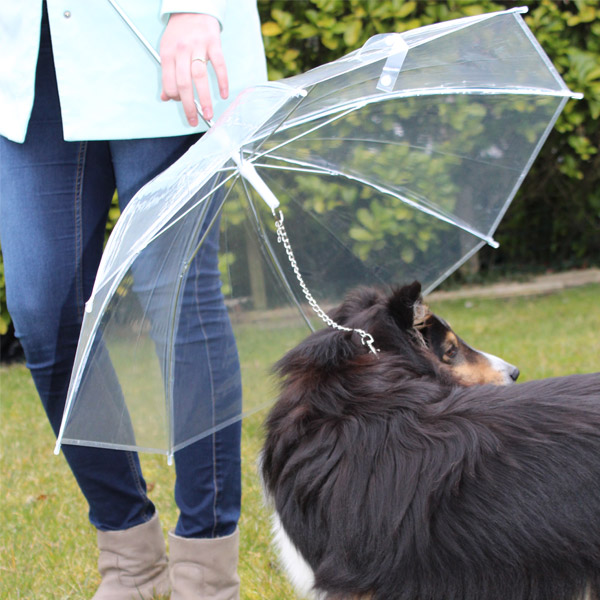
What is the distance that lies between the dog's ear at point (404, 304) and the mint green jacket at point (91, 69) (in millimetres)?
761

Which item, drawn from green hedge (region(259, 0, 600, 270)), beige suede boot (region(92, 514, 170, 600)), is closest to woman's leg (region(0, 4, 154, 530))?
beige suede boot (region(92, 514, 170, 600))

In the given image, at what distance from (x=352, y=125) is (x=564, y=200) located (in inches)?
257

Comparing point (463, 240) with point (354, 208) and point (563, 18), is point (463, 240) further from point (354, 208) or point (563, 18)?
point (563, 18)

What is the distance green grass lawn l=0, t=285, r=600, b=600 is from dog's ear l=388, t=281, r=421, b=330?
45cm

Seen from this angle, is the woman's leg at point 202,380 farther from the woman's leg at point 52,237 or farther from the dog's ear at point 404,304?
the dog's ear at point 404,304

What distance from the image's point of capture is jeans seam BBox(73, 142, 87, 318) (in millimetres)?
2188

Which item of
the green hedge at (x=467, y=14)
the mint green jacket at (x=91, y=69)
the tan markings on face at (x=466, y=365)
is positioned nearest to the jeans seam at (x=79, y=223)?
the mint green jacket at (x=91, y=69)

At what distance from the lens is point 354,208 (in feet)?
A: 8.61

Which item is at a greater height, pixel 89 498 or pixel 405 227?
pixel 405 227

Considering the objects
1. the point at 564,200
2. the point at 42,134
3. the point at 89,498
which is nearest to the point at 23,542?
the point at 89,498

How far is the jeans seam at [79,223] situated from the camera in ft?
7.18

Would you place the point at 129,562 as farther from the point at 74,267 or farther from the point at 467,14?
the point at 467,14

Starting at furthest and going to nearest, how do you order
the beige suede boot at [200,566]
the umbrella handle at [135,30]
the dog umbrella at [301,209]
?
1. the beige suede boot at [200,566]
2. the umbrella handle at [135,30]
3. the dog umbrella at [301,209]

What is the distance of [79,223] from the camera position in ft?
7.32
